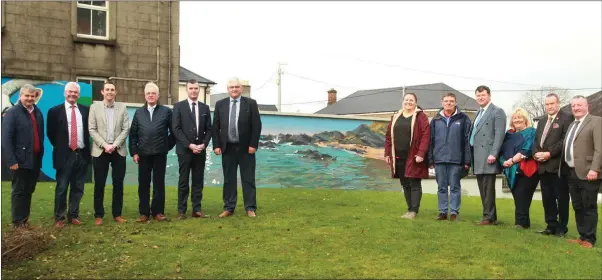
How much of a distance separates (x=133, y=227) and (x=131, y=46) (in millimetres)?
13490

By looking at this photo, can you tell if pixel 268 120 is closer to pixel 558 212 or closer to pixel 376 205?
pixel 376 205

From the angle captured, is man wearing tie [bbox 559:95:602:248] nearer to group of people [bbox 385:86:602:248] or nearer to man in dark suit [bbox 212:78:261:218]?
group of people [bbox 385:86:602:248]

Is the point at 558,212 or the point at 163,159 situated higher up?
the point at 163,159

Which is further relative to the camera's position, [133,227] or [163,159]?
[163,159]

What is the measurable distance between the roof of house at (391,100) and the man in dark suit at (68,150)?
4060cm

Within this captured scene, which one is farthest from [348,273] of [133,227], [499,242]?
[133,227]

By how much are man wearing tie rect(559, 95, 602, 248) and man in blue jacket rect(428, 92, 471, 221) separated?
1.62 m

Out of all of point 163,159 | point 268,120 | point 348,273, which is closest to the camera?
point 348,273

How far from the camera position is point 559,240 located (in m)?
7.73

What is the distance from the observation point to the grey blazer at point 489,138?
28.7 ft

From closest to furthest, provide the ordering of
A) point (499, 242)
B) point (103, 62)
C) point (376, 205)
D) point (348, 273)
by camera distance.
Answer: point (348, 273)
point (499, 242)
point (376, 205)
point (103, 62)

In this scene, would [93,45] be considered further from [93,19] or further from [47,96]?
[47,96]

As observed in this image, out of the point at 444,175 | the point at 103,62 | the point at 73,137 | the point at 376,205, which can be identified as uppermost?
the point at 103,62

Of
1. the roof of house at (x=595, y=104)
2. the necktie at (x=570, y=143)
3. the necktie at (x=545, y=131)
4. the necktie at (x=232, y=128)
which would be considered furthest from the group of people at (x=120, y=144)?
the roof of house at (x=595, y=104)
